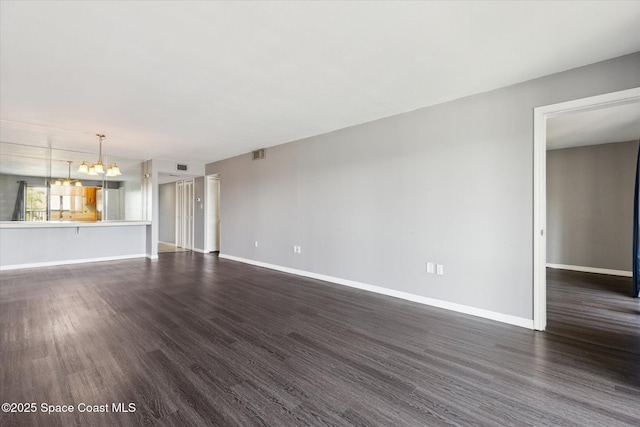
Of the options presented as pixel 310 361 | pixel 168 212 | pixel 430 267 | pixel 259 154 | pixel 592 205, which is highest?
pixel 259 154

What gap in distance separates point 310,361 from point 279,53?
264 cm

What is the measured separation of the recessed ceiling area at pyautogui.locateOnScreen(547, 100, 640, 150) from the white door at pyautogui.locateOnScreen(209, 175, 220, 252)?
7665 millimetres

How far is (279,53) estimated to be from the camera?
2512 mm

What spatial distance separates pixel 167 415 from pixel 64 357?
134 centimetres

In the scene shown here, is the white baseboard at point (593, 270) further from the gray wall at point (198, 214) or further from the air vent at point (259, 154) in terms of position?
the gray wall at point (198, 214)

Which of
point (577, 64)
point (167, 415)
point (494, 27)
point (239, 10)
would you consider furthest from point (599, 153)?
point (167, 415)

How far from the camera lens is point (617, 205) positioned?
5.53m

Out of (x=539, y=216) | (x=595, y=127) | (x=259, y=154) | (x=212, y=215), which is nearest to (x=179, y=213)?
(x=212, y=215)

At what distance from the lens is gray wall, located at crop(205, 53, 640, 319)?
301cm

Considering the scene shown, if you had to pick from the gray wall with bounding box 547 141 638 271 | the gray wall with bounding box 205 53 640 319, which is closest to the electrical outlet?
the gray wall with bounding box 205 53 640 319

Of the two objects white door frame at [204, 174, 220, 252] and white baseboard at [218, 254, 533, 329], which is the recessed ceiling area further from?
white door frame at [204, 174, 220, 252]

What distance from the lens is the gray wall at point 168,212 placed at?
9945mm

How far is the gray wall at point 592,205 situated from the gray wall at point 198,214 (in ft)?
28.8

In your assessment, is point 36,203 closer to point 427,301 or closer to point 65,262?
point 65,262
